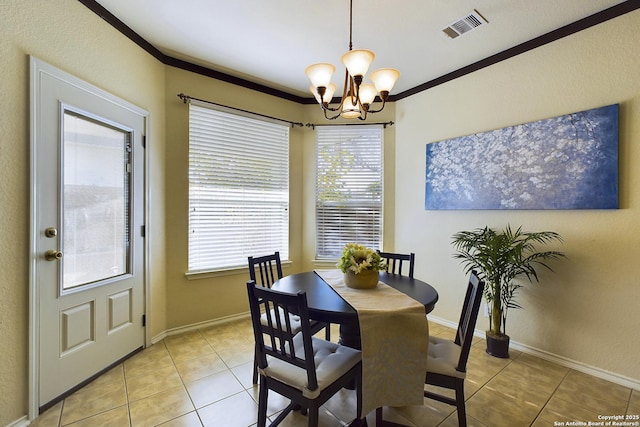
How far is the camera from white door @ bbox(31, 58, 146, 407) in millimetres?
1843

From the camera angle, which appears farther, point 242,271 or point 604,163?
point 242,271

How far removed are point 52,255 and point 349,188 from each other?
2984mm

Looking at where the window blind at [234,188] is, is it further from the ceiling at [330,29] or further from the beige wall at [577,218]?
the beige wall at [577,218]

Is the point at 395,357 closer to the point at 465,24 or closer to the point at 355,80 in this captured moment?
the point at 355,80

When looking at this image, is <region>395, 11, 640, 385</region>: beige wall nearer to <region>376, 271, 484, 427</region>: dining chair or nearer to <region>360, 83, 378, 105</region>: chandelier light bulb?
<region>376, 271, 484, 427</region>: dining chair

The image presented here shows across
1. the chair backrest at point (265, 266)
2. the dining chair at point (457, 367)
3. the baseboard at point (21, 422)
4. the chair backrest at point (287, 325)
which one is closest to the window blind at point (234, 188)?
the chair backrest at point (265, 266)

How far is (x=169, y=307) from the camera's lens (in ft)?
9.86

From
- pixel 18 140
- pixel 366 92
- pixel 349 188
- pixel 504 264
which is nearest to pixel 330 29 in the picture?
pixel 366 92

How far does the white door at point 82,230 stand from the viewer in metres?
1.84

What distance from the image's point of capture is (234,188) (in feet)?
11.1

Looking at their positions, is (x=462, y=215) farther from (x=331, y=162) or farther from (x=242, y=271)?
(x=242, y=271)

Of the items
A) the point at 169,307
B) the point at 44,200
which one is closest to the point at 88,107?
the point at 44,200

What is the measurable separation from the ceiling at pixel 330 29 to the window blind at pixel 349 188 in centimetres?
96

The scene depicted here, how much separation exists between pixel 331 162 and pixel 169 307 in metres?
2.56
